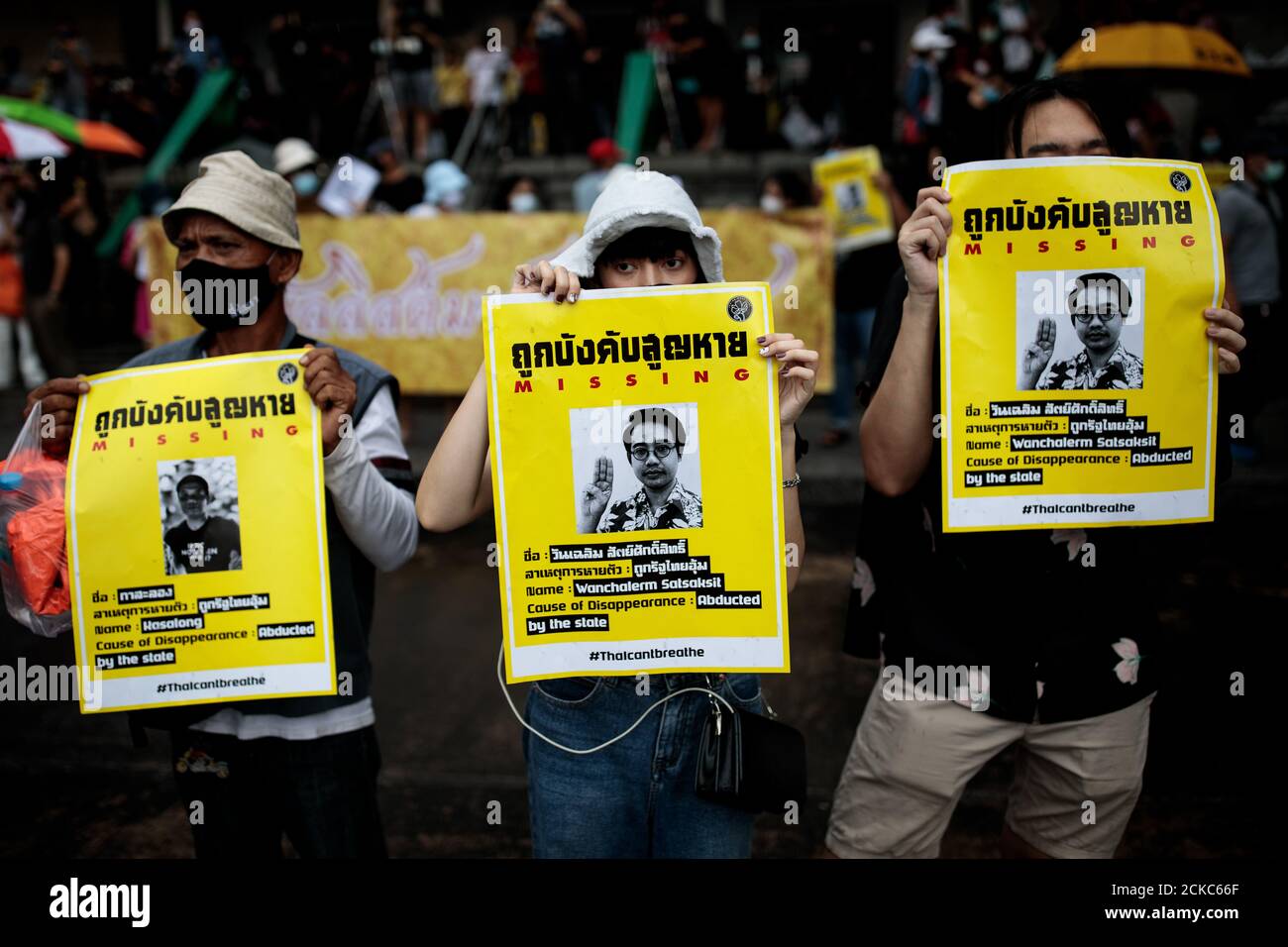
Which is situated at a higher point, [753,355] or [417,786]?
[753,355]

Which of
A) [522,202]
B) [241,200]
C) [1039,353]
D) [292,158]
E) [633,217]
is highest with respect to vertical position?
[292,158]

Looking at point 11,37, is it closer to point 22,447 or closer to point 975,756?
point 22,447

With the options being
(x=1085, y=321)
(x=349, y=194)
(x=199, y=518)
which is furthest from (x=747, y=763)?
(x=349, y=194)

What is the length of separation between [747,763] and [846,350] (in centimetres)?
666

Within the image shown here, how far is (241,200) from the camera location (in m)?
2.41

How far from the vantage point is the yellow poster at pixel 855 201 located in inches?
322

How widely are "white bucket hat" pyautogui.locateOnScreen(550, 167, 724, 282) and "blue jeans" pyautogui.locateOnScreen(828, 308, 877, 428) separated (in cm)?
632

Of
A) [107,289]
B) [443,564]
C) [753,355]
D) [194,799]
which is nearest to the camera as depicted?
[753,355]

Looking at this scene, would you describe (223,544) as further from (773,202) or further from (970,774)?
(773,202)

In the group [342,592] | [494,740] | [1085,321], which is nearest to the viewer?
[1085,321]

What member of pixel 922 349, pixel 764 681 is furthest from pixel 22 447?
pixel 764 681

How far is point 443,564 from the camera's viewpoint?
6.59 m
